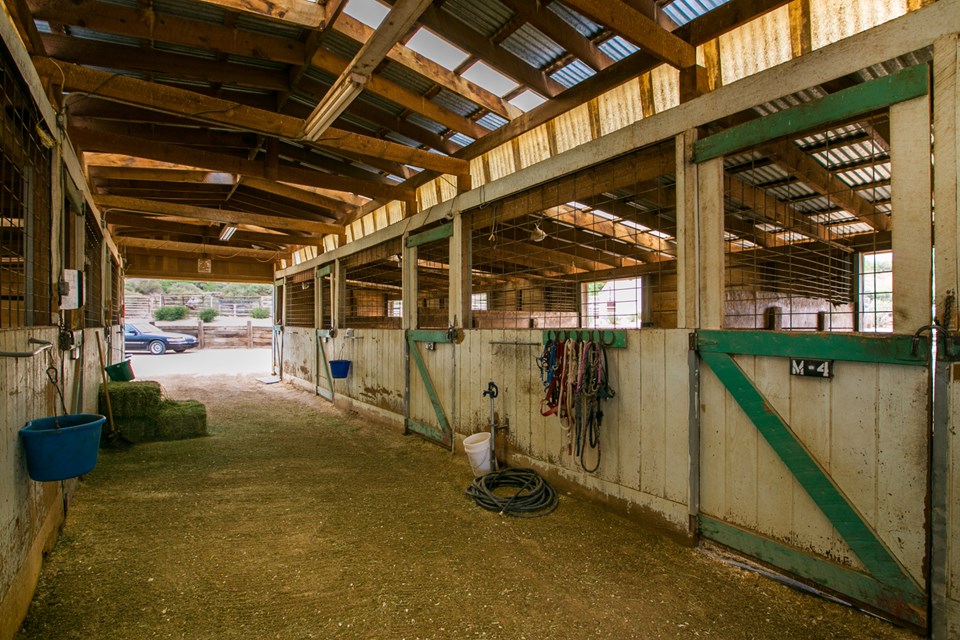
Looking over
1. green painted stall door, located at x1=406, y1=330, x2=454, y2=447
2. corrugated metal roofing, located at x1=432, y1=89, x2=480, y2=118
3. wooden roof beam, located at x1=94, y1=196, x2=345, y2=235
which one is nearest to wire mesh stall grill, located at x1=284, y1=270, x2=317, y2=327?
wooden roof beam, located at x1=94, y1=196, x2=345, y2=235

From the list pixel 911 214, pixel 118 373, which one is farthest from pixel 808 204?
pixel 118 373

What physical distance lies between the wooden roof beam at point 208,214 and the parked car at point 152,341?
11.1 meters

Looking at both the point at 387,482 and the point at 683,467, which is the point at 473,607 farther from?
the point at 387,482

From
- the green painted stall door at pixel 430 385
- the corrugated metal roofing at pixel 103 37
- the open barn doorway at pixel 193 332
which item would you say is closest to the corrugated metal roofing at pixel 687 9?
the green painted stall door at pixel 430 385

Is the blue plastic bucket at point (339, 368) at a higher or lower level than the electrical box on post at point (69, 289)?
lower

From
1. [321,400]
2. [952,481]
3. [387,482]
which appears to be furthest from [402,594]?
[321,400]

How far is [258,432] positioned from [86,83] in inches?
140

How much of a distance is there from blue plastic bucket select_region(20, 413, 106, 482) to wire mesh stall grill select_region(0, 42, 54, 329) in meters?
0.53

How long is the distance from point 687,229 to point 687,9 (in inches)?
49.1

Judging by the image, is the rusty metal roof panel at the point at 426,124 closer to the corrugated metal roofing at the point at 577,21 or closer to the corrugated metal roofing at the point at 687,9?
the corrugated metal roofing at the point at 577,21

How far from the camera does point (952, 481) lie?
5.43 ft

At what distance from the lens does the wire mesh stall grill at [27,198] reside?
6.52 ft

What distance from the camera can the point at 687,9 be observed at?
251cm

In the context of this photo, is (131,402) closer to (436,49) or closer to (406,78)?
(406,78)
